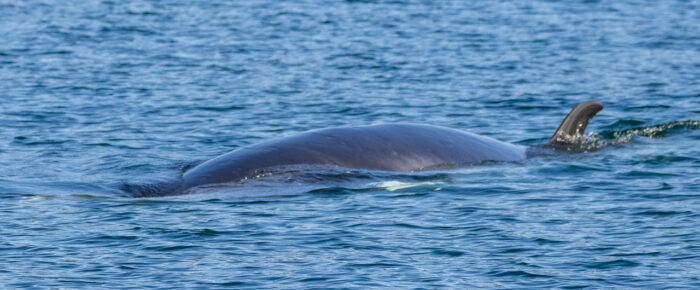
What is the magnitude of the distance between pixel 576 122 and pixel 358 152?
4.39m

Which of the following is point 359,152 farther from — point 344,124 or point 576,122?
point 344,124

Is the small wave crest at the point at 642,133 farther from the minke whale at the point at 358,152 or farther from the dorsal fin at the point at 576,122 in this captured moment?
the minke whale at the point at 358,152

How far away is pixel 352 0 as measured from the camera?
45.5 m

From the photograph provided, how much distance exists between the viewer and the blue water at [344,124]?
38.3 feet

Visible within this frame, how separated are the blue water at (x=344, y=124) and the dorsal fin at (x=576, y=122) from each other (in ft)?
1.46

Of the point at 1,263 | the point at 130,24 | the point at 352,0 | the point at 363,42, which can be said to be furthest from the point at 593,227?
the point at 352,0

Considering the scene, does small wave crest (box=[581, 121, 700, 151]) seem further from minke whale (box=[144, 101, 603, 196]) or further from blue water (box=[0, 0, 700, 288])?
minke whale (box=[144, 101, 603, 196])

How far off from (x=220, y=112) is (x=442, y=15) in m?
19.2

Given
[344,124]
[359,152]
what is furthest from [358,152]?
[344,124]

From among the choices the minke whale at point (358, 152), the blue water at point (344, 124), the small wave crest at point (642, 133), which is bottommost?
the small wave crest at point (642, 133)

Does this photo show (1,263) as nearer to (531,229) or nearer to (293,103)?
(531,229)

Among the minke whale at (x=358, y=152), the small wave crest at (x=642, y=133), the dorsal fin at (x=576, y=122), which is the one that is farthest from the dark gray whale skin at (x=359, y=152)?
the small wave crest at (x=642, y=133)

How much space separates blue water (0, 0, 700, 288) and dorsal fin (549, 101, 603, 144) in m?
0.44

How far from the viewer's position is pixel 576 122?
17.7 m
